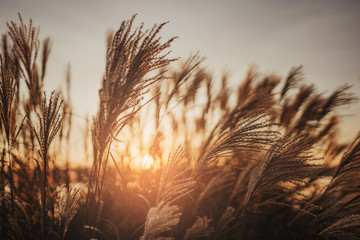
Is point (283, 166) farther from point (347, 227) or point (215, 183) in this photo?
point (215, 183)

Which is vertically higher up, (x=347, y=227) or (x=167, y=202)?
(x=167, y=202)

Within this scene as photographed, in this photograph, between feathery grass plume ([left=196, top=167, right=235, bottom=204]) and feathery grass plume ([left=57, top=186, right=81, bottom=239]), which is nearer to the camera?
feathery grass plume ([left=57, top=186, right=81, bottom=239])

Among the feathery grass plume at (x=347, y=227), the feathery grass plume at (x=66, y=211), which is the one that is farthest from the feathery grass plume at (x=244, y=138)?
the feathery grass plume at (x=66, y=211)

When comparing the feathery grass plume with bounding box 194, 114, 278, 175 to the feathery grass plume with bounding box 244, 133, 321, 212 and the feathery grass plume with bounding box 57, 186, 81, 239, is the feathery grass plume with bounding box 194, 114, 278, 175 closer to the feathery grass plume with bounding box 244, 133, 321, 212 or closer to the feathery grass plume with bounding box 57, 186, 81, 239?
the feathery grass plume with bounding box 244, 133, 321, 212

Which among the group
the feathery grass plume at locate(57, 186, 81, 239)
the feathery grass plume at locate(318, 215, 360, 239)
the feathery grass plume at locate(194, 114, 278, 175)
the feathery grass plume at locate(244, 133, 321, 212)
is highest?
the feathery grass plume at locate(194, 114, 278, 175)

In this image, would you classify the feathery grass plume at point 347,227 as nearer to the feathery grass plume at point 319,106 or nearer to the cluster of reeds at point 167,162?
the cluster of reeds at point 167,162

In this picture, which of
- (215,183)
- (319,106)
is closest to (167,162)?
(215,183)

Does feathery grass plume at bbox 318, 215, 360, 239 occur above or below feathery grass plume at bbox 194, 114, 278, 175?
below

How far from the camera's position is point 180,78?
5.68 feet

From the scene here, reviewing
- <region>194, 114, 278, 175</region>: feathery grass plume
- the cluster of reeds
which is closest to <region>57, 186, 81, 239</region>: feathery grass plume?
the cluster of reeds

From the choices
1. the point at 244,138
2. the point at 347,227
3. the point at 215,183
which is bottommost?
the point at 347,227

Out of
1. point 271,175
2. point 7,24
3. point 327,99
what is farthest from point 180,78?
point 327,99

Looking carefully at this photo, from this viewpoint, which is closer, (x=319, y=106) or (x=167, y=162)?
(x=167, y=162)

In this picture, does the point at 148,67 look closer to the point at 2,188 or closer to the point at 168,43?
the point at 168,43
